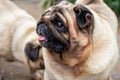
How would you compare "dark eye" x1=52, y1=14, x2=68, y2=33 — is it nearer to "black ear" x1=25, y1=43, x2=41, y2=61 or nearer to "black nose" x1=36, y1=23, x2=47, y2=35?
"black nose" x1=36, y1=23, x2=47, y2=35

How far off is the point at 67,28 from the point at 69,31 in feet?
0.08

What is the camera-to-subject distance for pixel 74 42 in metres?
2.74

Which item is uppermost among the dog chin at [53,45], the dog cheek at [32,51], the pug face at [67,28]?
the pug face at [67,28]

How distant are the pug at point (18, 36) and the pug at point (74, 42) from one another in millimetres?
830

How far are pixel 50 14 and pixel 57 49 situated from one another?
25cm

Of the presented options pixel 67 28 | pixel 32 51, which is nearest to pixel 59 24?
pixel 67 28

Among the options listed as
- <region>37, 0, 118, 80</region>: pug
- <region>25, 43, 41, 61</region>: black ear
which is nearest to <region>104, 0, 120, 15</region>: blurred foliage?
<region>25, 43, 41, 61</region>: black ear

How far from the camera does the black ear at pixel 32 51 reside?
379 centimetres

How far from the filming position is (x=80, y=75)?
2.93 metres

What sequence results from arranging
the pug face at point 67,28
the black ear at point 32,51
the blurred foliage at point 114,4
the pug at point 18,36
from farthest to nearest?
the blurred foliage at point 114,4, the pug at point 18,36, the black ear at point 32,51, the pug face at point 67,28

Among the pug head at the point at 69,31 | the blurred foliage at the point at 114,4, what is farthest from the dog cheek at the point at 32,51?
the blurred foliage at the point at 114,4

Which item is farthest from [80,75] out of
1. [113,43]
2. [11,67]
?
[11,67]

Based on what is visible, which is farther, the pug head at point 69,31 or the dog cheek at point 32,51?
Result: the dog cheek at point 32,51

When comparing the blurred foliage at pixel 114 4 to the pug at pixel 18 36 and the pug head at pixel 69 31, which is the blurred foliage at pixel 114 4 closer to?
the pug at pixel 18 36
